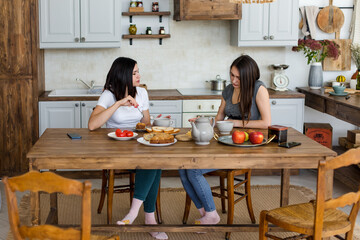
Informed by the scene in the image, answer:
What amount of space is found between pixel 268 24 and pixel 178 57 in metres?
1.05

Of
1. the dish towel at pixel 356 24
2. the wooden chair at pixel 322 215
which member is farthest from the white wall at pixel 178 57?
the wooden chair at pixel 322 215

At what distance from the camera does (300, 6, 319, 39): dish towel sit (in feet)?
18.2

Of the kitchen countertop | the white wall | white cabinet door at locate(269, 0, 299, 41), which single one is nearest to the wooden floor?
the kitchen countertop

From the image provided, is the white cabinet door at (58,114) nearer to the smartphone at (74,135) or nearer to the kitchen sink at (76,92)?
the kitchen sink at (76,92)

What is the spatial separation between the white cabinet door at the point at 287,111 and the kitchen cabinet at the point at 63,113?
5.96 feet

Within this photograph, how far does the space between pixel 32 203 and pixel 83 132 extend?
27.2 inches

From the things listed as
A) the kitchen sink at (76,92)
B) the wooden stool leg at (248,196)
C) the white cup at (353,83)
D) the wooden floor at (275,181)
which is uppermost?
the white cup at (353,83)

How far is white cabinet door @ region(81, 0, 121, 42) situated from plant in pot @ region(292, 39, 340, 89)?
198 centimetres

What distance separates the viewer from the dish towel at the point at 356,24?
18.4 ft

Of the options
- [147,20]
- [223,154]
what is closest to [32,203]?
[223,154]

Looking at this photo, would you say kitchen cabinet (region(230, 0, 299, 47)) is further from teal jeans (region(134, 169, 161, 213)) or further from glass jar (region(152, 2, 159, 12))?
teal jeans (region(134, 169, 161, 213))

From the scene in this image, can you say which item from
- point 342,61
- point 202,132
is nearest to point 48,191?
point 202,132

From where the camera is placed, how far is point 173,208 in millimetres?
4266

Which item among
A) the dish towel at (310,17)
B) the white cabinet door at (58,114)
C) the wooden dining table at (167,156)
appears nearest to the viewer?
the wooden dining table at (167,156)
